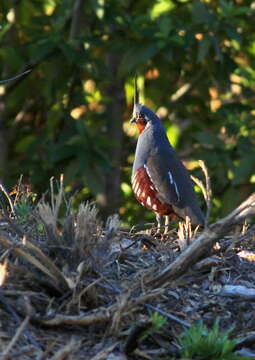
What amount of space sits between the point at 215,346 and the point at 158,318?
223mm

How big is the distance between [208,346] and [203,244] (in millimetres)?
466

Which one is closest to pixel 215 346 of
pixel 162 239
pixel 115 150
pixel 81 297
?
pixel 81 297

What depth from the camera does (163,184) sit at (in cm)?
619

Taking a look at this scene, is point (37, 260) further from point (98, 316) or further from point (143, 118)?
point (143, 118)

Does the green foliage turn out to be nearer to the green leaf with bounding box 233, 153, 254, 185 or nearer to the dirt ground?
the dirt ground

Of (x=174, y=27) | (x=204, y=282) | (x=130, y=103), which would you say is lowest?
(x=130, y=103)

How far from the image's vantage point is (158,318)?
3314mm

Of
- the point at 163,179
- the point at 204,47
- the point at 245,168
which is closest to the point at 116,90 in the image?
the point at 204,47

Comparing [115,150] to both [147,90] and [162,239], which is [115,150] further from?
[162,239]

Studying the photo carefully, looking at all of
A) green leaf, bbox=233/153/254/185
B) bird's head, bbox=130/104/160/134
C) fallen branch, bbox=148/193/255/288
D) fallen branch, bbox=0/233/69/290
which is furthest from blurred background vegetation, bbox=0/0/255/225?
fallen branch, bbox=0/233/69/290

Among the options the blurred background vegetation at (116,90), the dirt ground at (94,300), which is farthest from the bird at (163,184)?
the dirt ground at (94,300)

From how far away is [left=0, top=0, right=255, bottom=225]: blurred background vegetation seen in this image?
7.85 metres

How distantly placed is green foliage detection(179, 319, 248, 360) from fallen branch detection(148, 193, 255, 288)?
1.05ft

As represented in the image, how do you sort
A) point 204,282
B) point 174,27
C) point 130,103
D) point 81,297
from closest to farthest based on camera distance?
point 81,297
point 204,282
point 174,27
point 130,103
